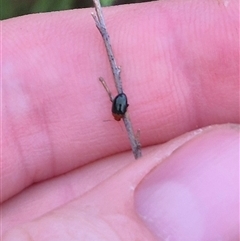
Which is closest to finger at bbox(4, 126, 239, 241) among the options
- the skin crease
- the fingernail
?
the fingernail

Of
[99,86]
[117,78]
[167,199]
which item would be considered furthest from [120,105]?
[167,199]

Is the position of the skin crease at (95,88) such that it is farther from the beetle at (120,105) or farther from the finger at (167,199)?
the finger at (167,199)

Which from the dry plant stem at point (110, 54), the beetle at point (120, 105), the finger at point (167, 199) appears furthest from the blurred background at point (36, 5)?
the finger at point (167, 199)

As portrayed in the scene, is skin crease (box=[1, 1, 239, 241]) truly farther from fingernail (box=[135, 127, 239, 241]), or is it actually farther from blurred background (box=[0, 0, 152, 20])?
fingernail (box=[135, 127, 239, 241])

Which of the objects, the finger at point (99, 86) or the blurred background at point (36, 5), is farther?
the blurred background at point (36, 5)

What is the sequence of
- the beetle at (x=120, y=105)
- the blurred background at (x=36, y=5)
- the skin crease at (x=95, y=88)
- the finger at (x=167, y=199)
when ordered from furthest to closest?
the blurred background at (x=36, y=5) < the skin crease at (x=95, y=88) < the beetle at (x=120, y=105) < the finger at (x=167, y=199)

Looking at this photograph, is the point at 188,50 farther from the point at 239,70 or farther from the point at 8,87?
the point at 8,87
